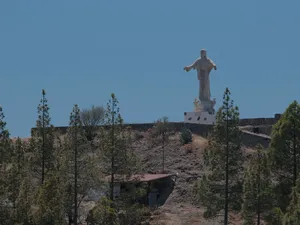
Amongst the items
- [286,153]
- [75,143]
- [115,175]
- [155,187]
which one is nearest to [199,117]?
[155,187]

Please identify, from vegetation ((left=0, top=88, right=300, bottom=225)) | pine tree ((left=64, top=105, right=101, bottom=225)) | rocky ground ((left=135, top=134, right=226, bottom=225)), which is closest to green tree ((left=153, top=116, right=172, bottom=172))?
rocky ground ((left=135, top=134, right=226, bottom=225))

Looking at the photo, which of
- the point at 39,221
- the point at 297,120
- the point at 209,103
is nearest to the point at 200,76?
the point at 209,103

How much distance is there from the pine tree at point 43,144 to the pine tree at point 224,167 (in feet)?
27.2

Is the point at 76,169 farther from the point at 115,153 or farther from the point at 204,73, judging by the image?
the point at 204,73

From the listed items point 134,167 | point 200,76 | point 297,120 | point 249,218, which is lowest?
point 249,218

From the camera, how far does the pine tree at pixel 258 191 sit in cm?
3011

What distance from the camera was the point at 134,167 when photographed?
1375 inches

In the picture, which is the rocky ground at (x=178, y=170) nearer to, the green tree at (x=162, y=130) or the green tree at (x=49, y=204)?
the green tree at (x=162, y=130)

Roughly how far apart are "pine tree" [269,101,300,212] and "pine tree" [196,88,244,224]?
9.80 ft

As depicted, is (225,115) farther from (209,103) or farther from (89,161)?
(209,103)

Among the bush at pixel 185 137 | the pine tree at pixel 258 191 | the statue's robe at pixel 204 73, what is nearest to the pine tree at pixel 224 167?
the pine tree at pixel 258 191

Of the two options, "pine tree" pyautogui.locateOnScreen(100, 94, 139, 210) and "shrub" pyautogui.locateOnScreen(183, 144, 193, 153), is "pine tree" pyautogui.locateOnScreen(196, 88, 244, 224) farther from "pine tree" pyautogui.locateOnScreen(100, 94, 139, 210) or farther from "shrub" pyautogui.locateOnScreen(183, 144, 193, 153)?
"shrub" pyautogui.locateOnScreen(183, 144, 193, 153)

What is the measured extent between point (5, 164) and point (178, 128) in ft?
82.4

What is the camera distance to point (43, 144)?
116ft
